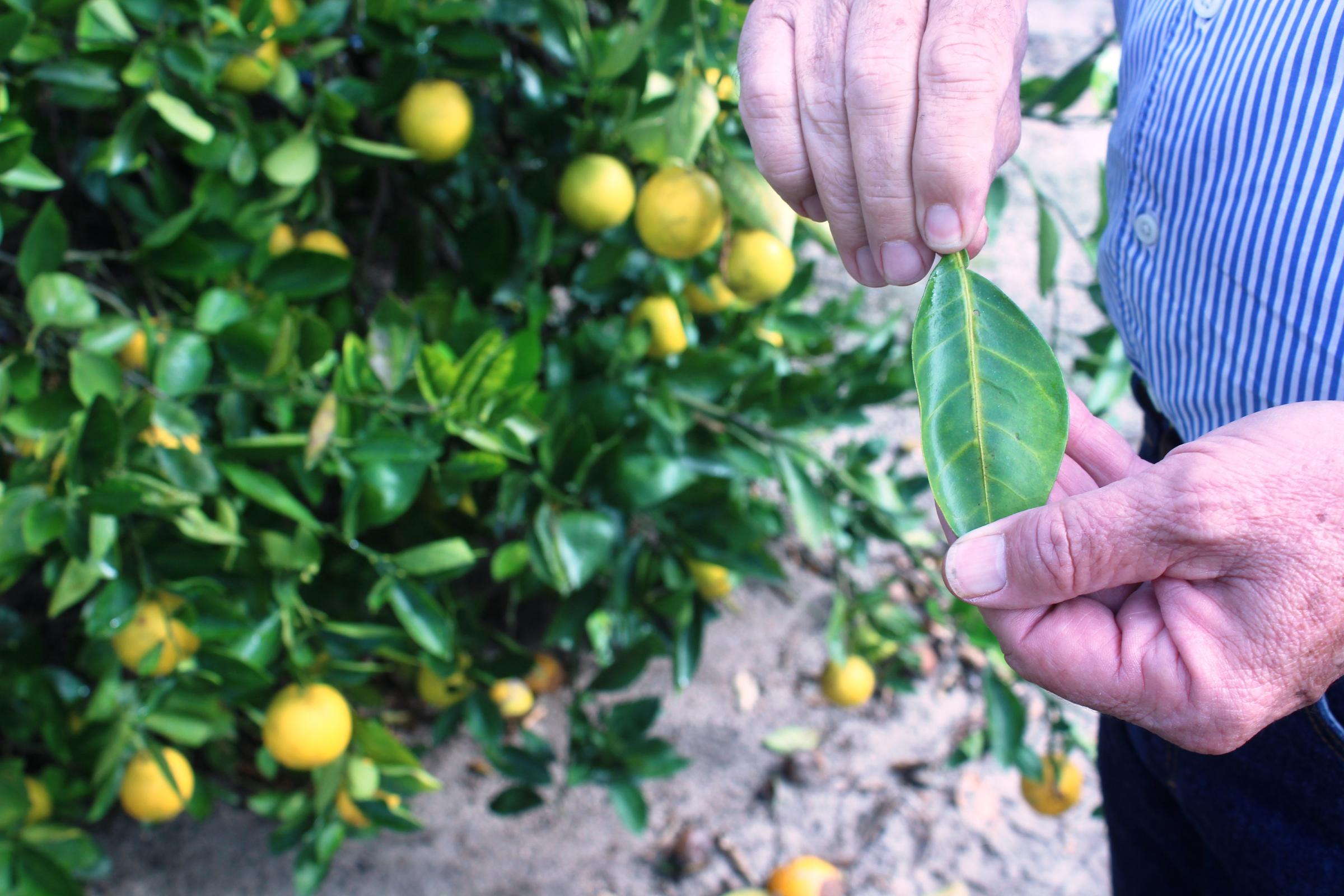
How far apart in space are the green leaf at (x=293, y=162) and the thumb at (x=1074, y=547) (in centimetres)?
78

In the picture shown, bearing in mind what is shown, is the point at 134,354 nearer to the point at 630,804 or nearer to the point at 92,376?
the point at 92,376

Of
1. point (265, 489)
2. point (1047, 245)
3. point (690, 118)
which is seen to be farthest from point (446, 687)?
point (1047, 245)

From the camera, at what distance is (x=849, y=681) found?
1.59 meters

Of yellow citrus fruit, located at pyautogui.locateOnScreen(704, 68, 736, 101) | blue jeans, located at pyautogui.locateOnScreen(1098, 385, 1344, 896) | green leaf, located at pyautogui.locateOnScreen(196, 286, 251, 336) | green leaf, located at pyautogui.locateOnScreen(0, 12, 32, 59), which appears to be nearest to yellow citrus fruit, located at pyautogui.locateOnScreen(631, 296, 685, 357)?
yellow citrus fruit, located at pyautogui.locateOnScreen(704, 68, 736, 101)

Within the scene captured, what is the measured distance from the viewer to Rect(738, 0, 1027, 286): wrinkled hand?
0.47 m

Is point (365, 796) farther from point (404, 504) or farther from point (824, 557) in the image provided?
point (824, 557)

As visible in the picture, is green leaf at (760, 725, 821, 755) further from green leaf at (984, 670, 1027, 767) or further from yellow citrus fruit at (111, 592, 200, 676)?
yellow citrus fruit at (111, 592, 200, 676)

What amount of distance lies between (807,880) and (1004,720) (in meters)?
0.36

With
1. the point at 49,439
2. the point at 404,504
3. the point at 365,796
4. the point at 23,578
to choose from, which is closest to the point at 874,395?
the point at 404,504

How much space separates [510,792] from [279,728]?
38 centimetres

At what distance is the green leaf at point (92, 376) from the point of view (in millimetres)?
845

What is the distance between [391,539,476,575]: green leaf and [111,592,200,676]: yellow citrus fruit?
0.22 metres

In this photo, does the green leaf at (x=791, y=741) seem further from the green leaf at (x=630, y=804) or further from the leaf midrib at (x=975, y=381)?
the leaf midrib at (x=975, y=381)

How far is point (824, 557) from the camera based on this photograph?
6.75 feet
